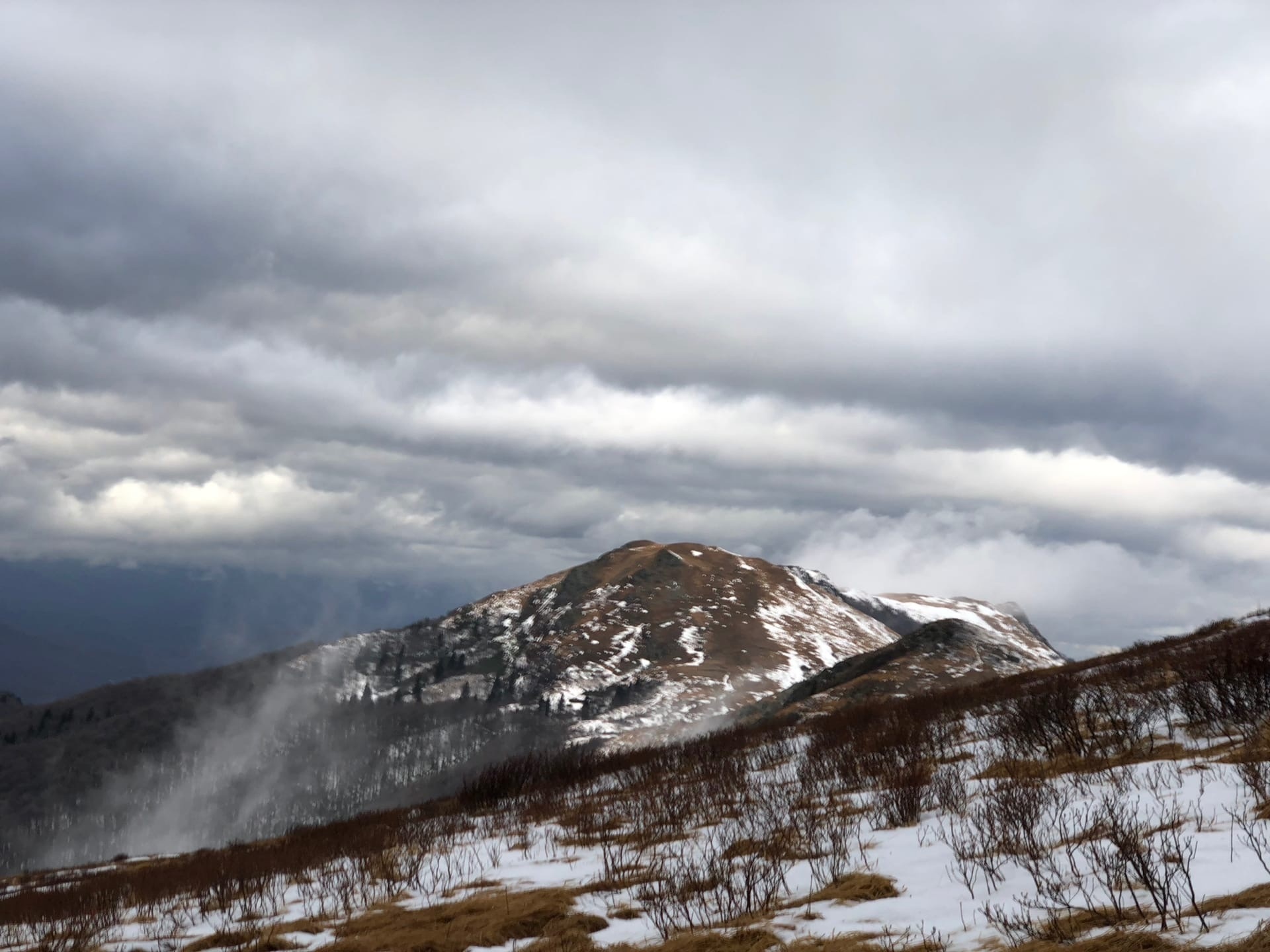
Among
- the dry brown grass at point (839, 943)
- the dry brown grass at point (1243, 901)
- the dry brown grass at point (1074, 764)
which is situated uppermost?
the dry brown grass at point (1243, 901)

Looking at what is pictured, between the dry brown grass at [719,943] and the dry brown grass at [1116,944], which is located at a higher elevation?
the dry brown grass at [1116,944]

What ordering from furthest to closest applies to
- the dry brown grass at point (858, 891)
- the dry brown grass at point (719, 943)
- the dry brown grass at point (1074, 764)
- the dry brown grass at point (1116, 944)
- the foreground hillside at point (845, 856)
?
the dry brown grass at point (1074, 764), the dry brown grass at point (858, 891), the dry brown grass at point (719, 943), the foreground hillside at point (845, 856), the dry brown grass at point (1116, 944)

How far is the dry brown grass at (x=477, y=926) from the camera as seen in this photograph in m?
8.17

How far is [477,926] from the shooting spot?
28.5 feet

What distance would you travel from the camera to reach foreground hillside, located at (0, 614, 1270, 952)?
658cm

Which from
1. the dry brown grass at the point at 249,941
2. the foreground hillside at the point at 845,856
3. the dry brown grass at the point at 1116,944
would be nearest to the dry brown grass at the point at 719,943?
the foreground hillside at the point at 845,856

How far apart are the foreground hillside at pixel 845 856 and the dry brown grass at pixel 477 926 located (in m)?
0.04

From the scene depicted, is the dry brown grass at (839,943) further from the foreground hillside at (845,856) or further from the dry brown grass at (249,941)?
the dry brown grass at (249,941)

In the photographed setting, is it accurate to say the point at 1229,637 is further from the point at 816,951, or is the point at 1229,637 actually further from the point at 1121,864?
the point at 816,951

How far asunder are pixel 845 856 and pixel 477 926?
14.1 ft

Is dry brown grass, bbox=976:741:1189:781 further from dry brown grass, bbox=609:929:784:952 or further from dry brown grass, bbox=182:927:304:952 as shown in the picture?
dry brown grass, bbox=182:927:304:952

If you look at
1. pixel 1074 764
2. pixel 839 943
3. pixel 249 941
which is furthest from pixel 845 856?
pixel 249 941

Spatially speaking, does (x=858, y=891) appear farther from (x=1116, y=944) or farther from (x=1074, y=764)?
(x=1074, y=764)

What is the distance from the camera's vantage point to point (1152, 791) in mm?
9570
